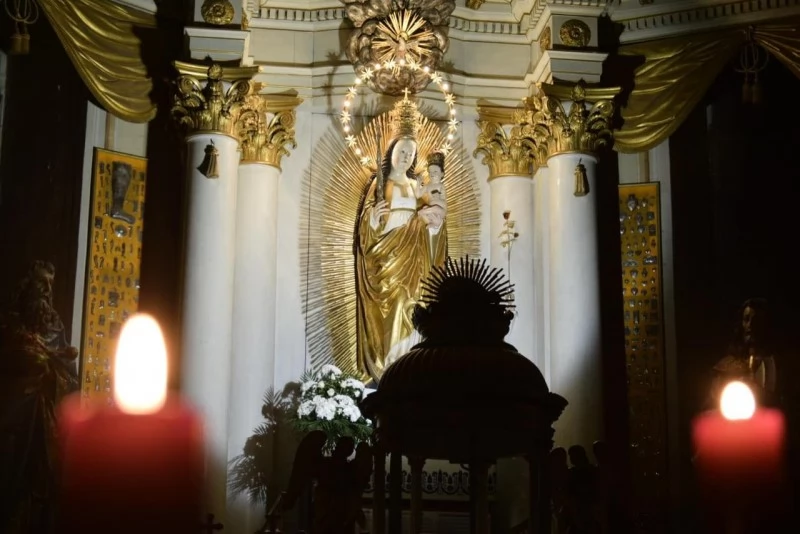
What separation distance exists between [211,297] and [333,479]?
295 centimetres

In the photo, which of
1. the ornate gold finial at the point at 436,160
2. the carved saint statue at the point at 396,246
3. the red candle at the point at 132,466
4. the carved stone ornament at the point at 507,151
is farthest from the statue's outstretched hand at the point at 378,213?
the red candle at the point at 132,466

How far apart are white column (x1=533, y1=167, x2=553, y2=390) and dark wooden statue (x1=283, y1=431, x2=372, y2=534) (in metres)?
3.66

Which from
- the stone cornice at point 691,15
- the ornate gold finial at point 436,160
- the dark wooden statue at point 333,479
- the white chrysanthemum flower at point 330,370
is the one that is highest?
the stone cornice at point 691,15

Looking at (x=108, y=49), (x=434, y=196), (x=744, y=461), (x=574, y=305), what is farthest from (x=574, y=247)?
(x=744, y=461)

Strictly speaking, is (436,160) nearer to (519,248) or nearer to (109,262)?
(519,248)

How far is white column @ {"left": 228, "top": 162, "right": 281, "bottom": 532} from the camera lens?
9.38 m

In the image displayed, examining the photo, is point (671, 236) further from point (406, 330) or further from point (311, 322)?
point (311, 322)

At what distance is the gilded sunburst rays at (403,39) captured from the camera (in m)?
10.1

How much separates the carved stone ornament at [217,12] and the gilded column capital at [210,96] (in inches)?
18.0

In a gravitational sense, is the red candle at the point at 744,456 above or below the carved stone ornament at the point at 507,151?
below

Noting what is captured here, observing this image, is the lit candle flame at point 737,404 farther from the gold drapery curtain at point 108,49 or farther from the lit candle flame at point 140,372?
the gold drapery curtain at point 108,49

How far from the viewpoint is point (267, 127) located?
32.6ft

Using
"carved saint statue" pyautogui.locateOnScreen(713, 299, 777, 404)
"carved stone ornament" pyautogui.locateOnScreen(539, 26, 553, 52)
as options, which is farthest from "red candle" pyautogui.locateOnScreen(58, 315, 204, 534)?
"carved stone ornament" pyautogui.locateOnScreen(539, 26, 553, 52)

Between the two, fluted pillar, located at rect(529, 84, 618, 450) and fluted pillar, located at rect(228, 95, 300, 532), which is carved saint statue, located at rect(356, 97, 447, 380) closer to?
fluted pillar, located at rect(228, 95, 300, 532)
